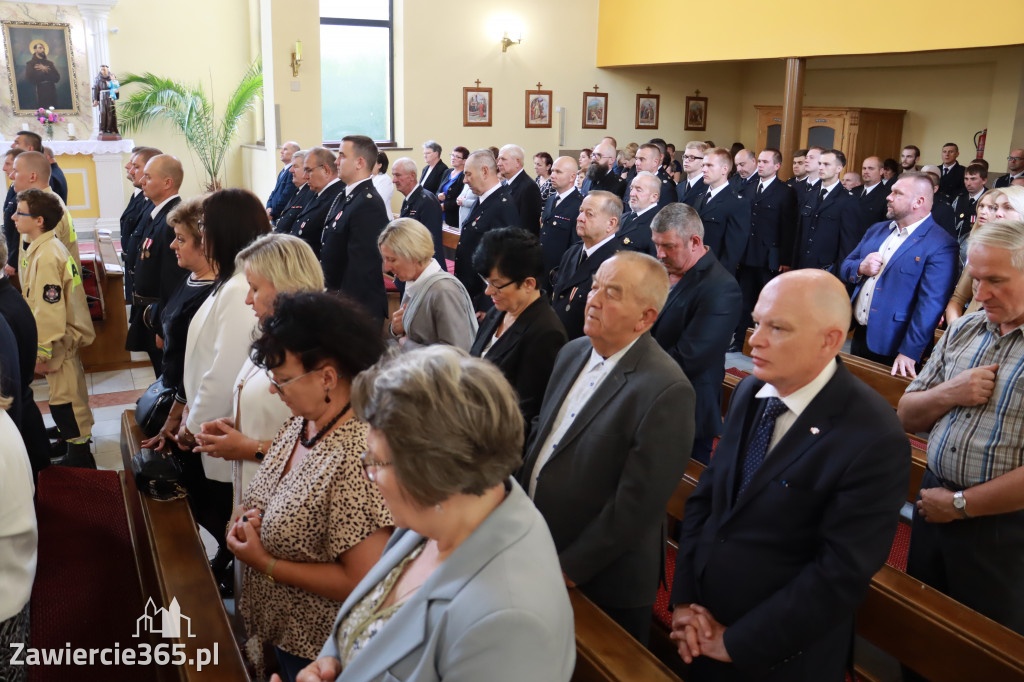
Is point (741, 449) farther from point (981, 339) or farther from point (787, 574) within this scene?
point (981, 339)

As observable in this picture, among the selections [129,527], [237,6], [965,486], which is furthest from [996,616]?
[237,6]

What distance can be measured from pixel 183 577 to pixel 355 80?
467 inches

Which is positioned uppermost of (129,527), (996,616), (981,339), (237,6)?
(237,6)

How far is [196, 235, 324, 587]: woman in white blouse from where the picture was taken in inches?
90.3

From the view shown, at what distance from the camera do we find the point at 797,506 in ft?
5.82

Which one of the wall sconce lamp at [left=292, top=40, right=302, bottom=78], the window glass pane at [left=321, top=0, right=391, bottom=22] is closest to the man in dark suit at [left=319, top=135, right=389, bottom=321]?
the wall sconce lamp at [left=292, top=40, right=302, bottom=78]

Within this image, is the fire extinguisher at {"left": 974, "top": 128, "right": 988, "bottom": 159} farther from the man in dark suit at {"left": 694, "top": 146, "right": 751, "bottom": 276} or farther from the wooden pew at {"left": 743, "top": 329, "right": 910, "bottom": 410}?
the wooden pew at {"left": 743, "top": 329, "right": 910, "bottom": 410}

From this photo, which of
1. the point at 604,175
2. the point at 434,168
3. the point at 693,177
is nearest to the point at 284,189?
the point at 434,168

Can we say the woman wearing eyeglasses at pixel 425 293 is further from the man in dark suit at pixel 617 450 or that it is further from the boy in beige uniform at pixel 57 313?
the boy in beige uniform at pixel 57 313

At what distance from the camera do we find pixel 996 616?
2201 mm

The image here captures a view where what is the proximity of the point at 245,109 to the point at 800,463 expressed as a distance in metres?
13.4

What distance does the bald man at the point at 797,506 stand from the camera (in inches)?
67.0

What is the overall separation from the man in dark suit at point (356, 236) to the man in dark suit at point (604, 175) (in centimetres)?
349

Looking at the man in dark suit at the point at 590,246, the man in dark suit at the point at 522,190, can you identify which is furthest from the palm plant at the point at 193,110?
the man in dark suit at the point at 590,246
